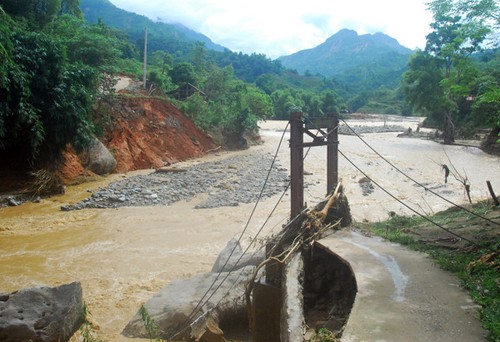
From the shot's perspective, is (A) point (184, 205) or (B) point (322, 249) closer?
(B) point (322, 249)

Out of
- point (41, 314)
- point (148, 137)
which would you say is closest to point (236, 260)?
point (41, 314)

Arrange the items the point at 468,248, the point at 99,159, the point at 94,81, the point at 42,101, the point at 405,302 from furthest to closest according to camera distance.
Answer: the point at 99,159
the point at 94,81
the point at 42,101
the point at 468,248
the point at 405,302

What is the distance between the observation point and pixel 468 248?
730cm

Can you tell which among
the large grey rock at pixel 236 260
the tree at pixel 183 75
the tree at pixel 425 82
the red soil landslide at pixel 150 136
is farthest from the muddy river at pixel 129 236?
the tree at pixel 183 75

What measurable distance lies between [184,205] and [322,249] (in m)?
8.77

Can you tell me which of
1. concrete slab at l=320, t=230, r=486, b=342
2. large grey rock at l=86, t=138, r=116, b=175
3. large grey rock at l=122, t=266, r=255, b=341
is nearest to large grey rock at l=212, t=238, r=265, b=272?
large grey rock at l=122, t=266, r=255, b=341

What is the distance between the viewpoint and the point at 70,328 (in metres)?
6.18

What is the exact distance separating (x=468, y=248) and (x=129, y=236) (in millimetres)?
8916

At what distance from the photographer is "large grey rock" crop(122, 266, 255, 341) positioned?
20.3 feet

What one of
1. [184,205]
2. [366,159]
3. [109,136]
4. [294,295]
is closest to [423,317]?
[294,295]

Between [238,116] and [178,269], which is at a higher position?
[238,116]

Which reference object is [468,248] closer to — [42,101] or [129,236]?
[129,236]

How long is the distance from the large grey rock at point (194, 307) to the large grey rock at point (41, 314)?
0.89 m

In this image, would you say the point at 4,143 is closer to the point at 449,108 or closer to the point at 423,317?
the point at 423,317
